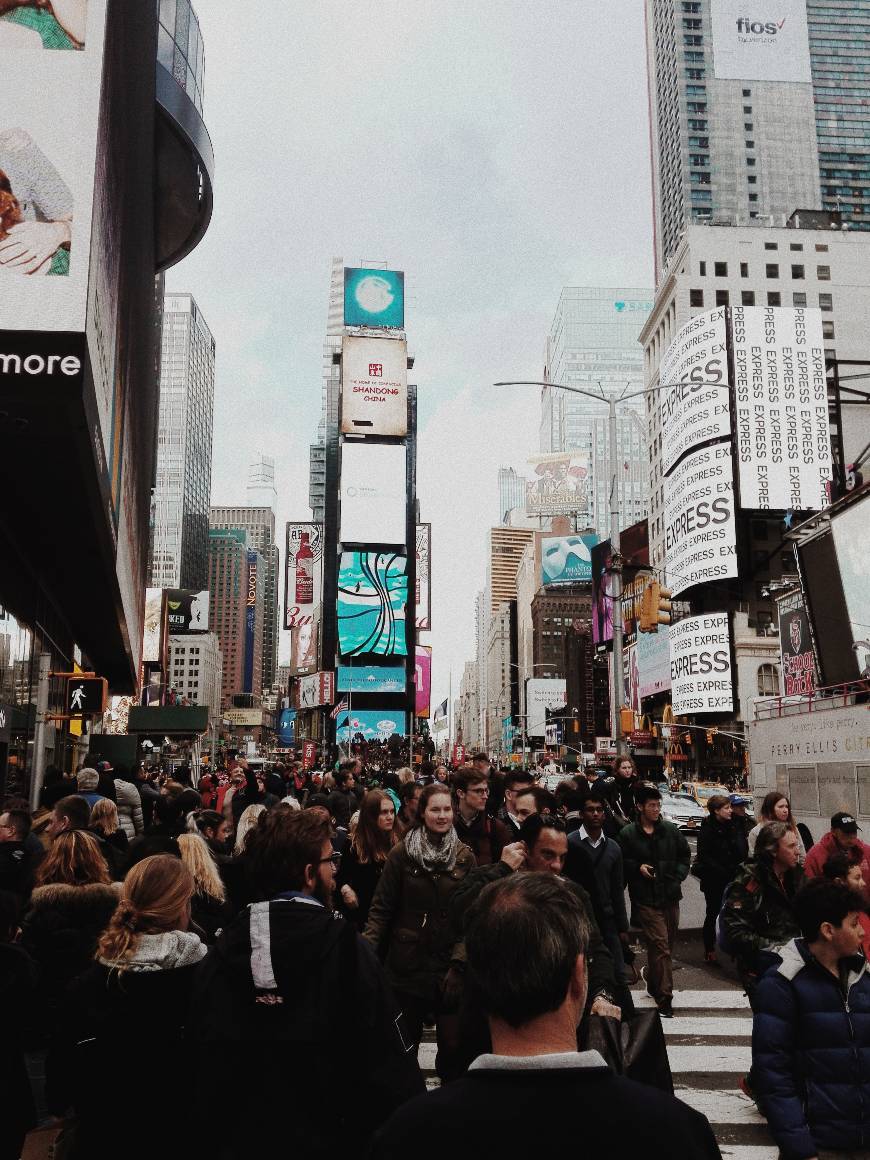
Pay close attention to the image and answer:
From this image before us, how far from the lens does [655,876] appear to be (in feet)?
32.5

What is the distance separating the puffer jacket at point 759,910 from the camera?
260 inches

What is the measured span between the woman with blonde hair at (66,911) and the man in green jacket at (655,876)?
5.96 metres

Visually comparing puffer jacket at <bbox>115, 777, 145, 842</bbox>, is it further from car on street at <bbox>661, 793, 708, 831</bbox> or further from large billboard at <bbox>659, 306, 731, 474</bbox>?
large billboard at <bbox>659, 306, 731, 474</bbox>

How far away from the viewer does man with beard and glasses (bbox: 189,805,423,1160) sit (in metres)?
2.97

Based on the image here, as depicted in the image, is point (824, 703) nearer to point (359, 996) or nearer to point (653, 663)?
point (359, 996)

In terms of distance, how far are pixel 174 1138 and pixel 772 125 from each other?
16849 cm

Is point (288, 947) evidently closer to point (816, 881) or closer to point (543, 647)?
point (816, 881)

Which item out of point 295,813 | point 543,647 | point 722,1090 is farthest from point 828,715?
point 543,647

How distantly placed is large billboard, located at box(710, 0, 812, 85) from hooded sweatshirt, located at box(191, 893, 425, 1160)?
16603 cm

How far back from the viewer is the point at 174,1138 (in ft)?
11.5

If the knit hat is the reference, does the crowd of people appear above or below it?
below

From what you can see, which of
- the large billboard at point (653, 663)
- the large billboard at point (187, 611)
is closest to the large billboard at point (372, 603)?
the large billboard at point (653, 663)

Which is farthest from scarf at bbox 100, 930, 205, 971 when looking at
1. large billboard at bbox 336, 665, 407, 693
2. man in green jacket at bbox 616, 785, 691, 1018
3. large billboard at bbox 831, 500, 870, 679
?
large billboard at bbox 336, 665, 407, 693

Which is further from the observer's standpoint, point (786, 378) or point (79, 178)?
point (786, 378)
